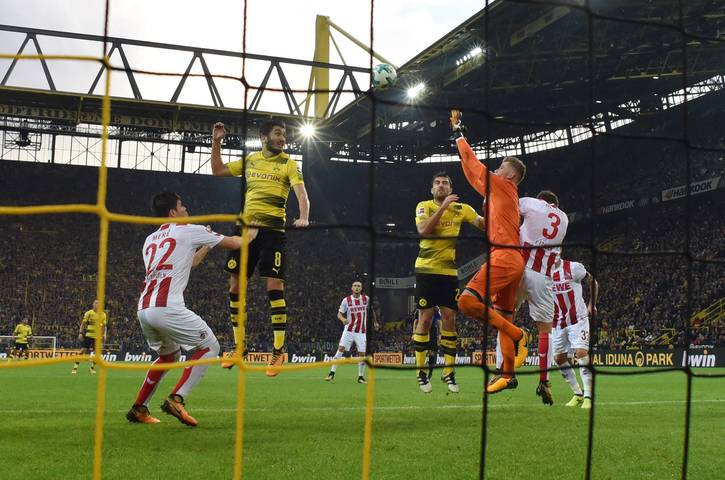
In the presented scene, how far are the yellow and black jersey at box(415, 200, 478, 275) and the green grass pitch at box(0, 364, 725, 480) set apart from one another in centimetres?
147

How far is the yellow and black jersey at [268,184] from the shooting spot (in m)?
6.86

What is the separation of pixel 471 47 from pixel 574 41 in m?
3.26

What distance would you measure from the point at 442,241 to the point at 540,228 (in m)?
1.06

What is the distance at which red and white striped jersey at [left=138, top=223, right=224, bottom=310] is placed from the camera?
19.9 ft

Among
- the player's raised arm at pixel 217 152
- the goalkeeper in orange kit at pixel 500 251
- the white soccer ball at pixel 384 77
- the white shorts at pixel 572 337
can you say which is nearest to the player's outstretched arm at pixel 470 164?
the goalkeeper in orange kit at pixel 500 251

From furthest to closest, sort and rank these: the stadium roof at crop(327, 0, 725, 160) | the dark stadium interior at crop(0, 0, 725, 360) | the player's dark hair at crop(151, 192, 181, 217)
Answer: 1. the dark stadium interior at crop(0, 0, 725, 360)
2. the stadium roof at crop(327, 0, 725, 160)
3. the player's dark hair at crop(151, 192, 181, 217)

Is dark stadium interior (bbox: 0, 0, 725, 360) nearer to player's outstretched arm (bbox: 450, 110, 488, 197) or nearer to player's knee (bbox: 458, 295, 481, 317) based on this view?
player's outstretched arm (bbox: 450, 110, 488, 197)

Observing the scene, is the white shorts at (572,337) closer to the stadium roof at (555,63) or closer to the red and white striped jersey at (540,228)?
the red and white striped jersey at (540,228)

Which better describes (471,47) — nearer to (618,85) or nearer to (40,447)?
(618,85)

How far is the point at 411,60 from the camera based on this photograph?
78.4 feet

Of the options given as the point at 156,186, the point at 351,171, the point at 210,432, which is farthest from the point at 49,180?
the point at 210,432

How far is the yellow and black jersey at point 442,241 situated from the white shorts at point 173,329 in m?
2.75

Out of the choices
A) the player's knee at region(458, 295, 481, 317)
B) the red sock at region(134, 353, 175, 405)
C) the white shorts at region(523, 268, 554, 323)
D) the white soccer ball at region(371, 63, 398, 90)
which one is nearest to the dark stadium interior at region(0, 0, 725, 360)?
the white soccer ball at region(371, 63, 398, 90)

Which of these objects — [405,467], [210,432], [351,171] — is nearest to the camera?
[405,467]
